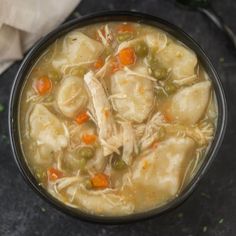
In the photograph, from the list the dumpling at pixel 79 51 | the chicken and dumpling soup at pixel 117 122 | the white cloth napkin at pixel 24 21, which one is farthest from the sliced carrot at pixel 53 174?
the white cloth napkin at pixel 24 21

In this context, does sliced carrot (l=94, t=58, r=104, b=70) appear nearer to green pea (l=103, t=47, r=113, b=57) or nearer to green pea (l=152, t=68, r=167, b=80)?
green pea (l=103, t=47, r=113, b=57)

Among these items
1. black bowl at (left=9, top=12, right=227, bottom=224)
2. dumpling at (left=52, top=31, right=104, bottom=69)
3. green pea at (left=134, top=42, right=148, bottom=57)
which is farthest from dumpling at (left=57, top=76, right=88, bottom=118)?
green pea at (left=134, top=42, right=148, bottom=57)

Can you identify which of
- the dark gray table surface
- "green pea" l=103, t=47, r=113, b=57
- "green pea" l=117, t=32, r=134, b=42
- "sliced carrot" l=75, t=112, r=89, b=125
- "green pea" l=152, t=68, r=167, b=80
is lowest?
the dark gray table surface

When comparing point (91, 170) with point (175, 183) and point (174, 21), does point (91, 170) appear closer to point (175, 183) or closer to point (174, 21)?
point (175, 183)

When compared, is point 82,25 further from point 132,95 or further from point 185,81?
point 185,81

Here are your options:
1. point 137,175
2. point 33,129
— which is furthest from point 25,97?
point 137,175

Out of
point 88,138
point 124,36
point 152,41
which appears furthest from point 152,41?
point 88,138

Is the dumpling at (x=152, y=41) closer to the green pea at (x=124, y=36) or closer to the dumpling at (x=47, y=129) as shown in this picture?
the green pea at (x=124, y=36)
